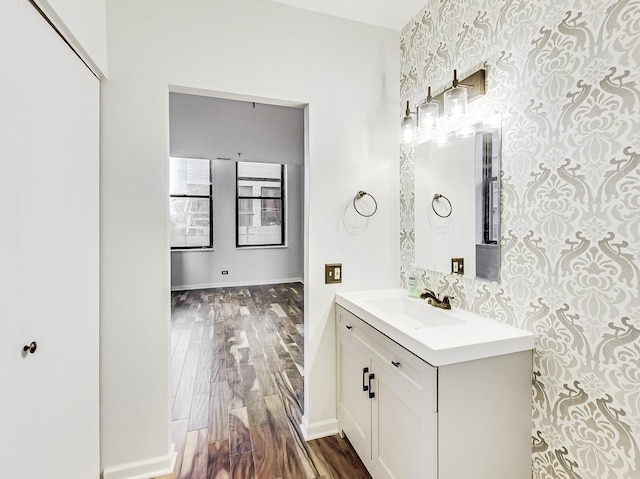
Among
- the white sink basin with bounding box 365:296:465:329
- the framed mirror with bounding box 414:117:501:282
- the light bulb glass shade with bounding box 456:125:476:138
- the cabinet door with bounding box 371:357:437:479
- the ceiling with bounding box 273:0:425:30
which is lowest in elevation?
the cabinet door with bounding box 371:357:437:479

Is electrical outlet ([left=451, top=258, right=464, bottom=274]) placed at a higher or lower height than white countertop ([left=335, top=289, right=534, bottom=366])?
higher

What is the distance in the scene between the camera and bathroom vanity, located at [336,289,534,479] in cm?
120

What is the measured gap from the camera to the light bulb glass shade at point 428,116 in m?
1.82

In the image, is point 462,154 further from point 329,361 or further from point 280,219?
point 280,219

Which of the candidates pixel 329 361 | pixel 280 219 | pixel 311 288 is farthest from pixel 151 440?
pixel 280 219

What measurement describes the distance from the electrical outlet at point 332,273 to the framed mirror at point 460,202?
0.52 metres

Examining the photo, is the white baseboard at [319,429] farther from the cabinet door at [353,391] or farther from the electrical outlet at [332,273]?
the electrical outlet at [332,273]

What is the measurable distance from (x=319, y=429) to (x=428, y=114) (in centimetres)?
209

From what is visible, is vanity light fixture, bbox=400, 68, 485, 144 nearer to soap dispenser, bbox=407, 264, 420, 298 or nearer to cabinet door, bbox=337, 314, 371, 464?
soap dispenser, bbox=407, 264, 420, 298

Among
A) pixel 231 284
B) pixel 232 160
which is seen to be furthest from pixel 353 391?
pixel 232 160

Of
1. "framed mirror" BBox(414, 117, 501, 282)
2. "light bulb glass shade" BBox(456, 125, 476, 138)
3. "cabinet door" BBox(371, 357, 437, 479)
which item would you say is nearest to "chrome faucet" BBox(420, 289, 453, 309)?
"framed mirror" BBox(414, 117, 501, 282)

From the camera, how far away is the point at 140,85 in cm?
171
